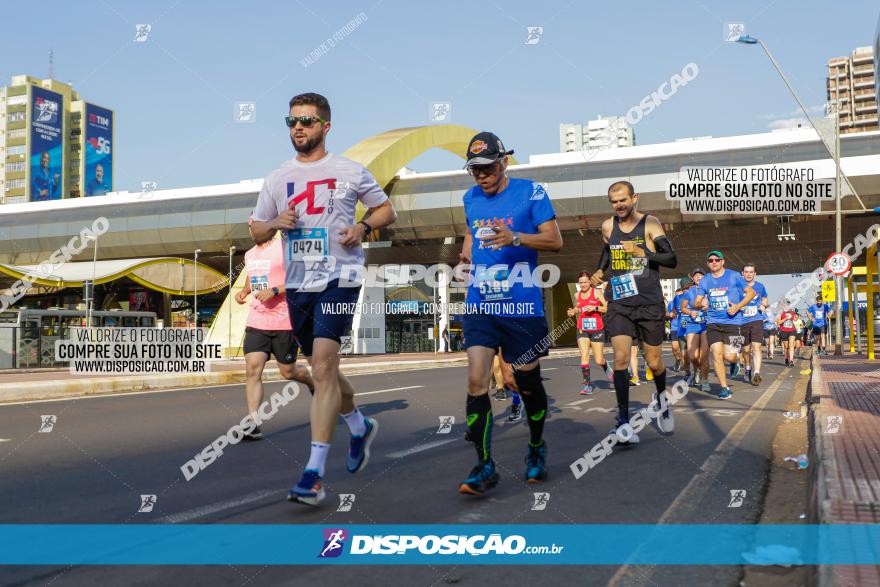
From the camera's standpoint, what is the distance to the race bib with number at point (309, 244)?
4.35 meters

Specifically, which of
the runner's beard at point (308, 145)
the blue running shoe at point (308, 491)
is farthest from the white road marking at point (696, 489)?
the runner's beard at point (308, 145)

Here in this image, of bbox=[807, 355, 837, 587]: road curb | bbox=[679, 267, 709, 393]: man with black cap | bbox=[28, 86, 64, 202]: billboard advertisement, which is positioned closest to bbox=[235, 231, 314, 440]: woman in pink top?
bbox=[807, 355, 837, 587]: road curb

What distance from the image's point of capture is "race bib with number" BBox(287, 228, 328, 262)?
171 inches

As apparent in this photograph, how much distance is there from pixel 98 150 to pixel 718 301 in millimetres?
135771

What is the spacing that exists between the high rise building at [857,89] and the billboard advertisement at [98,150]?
132 m

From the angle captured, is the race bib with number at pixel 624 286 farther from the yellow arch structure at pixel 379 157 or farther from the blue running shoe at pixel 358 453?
the yellow arch structure at pixel 379 157

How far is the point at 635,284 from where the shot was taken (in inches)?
261

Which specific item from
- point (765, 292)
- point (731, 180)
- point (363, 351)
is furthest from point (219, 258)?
point (765, 292)

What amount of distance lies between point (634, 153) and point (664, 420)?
134 ft

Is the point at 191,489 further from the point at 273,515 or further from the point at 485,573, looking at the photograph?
the point at 485,573

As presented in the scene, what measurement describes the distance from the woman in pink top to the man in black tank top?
2661 millimetres

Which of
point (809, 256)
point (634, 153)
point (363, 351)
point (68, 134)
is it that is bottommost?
point (363, 351)

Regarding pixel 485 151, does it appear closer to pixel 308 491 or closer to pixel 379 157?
pixel 308 491

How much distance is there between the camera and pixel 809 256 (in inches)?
1939
